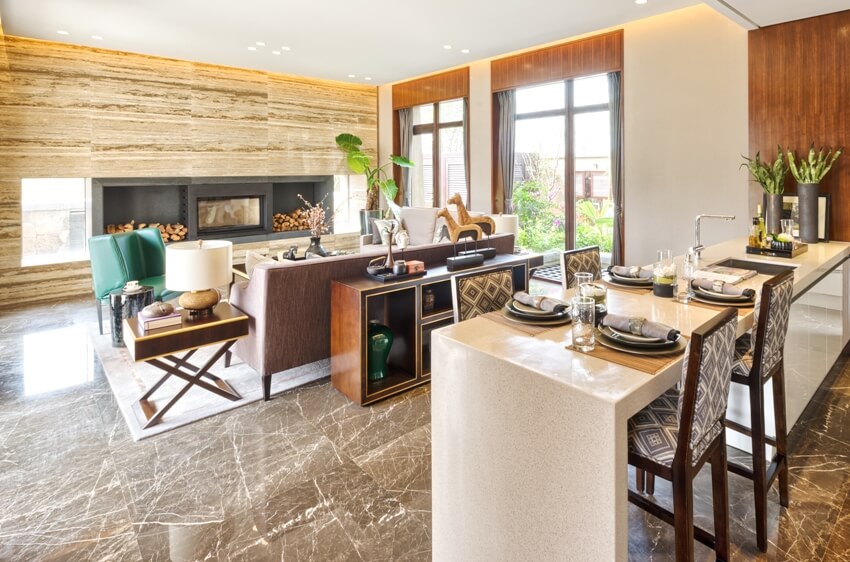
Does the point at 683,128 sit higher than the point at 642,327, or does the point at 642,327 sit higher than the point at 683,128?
the point at 683,128

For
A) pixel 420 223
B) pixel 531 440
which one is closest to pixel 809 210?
pixel 531 440

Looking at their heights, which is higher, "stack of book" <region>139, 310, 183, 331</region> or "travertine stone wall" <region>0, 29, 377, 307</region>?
"travertine stone wall" <region>0, 29, 377, 307</region>

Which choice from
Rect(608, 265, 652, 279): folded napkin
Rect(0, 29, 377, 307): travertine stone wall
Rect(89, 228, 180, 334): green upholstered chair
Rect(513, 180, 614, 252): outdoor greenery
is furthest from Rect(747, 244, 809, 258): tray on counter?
Rect(0, 29, 377, 307): travertine stone wall

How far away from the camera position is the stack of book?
115 inches

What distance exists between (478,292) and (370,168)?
708 cm

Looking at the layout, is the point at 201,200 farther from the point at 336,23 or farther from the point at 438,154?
the point at 438,154

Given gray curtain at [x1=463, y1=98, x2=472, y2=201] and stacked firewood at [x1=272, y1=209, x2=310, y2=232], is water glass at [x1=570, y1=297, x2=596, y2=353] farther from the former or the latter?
stacked firewood at [x1=272, y1=209, x2=310, y2=232]

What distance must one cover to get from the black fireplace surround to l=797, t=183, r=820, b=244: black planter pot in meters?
6.79

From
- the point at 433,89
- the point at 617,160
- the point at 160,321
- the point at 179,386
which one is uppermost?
the point at 433,89

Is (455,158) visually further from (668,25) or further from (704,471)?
(704,471)

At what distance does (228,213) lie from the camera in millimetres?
8000

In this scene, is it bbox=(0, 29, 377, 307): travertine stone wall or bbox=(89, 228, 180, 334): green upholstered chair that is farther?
bbox=(0, 29, 377, 307): travertine stone wall

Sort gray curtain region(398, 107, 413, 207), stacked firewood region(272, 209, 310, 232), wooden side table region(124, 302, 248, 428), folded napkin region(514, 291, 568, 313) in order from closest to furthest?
folded napkin region(514, 291, 568, 313) → wooden side table region(124, 302, 248, 428) → stacked firewood region(272, 209, 310, 232) → gray curtain region(398, 107, 413, 207)

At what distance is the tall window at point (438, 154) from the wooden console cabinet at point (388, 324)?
4.34 metres
